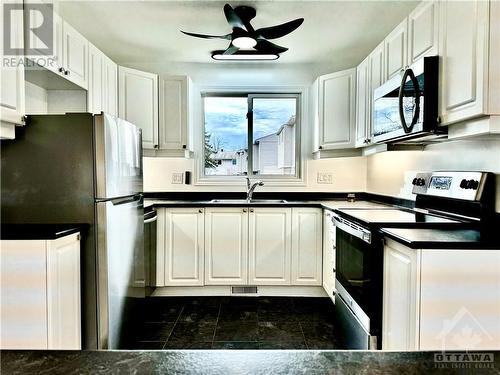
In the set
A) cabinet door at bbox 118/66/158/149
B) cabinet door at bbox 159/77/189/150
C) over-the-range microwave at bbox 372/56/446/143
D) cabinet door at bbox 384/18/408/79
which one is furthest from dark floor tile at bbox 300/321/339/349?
cabinet door at bbox 118/66/158/149

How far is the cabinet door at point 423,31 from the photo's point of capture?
1.77 m

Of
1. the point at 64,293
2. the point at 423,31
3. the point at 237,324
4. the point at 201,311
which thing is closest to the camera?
the point at 64,293

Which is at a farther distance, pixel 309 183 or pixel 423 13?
pixel 309 183

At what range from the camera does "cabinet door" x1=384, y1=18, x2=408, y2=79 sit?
A: 2.09 meters

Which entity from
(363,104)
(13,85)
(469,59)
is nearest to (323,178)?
(363,104)

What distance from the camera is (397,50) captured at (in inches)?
85.9

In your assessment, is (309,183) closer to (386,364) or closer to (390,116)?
(390,116)

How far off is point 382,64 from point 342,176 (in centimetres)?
147

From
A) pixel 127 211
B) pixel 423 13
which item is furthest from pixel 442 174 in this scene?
pixel 127 211

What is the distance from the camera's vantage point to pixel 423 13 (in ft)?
6.17

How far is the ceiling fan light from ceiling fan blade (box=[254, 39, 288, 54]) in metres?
0.09

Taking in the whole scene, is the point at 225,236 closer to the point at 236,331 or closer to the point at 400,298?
the point at 236,331

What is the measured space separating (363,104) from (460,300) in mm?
1912

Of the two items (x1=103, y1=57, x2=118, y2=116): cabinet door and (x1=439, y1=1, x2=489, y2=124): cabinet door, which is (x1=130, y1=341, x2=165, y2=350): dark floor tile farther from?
(x1=439, y1=1, x2=489, y2=124): cabinet door
